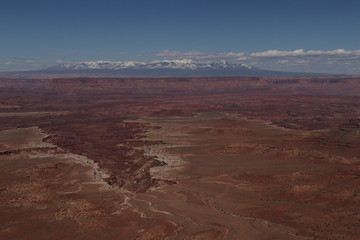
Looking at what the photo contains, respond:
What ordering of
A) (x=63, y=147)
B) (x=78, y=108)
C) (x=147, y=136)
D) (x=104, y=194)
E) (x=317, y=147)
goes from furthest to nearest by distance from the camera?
1. (x=78, y=108)
2. (x=147, y=136)
3. (x=63, y=147)
4. (x=317, y=147)
5. (x=104, y=194)

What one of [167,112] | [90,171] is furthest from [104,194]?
[167,112]

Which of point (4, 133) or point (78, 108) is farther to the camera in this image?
point (78, 108)

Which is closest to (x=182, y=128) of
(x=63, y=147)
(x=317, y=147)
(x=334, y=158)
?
(x=63, y=147)

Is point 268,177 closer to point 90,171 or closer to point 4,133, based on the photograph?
point 90,171

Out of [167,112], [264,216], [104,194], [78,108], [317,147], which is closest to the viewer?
[264,216]

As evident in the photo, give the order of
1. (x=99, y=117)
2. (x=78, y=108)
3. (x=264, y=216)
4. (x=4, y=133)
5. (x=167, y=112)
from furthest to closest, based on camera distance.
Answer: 1. (x=78, y=108)
2. (x=167, y=112)
3. (x=99, y=117)
4. (x=4, y=133)
5. (x=264, y=216)

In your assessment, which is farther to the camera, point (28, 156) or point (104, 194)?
point (28, 156)

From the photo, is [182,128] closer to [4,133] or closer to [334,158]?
[4,133]
